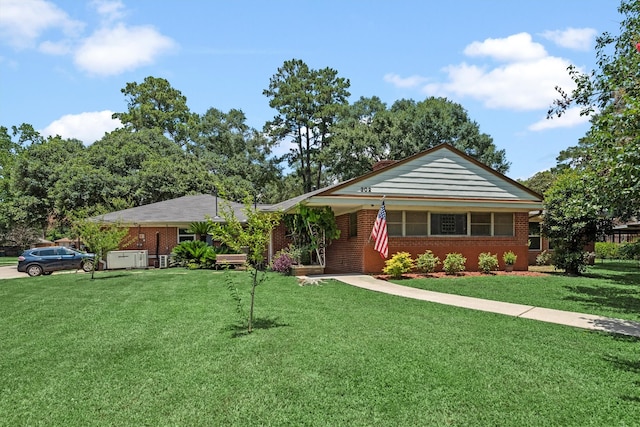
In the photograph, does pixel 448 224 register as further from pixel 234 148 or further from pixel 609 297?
pixel 234 148

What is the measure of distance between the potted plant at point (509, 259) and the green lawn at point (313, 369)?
9.72m

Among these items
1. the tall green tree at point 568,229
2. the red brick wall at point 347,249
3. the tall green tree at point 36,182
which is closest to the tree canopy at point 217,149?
the tall green tree at point 36,182

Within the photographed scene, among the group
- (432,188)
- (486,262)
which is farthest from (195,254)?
(486,262)

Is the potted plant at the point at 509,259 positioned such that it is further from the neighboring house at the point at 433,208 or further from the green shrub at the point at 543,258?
the green shrub at the point at 543,258

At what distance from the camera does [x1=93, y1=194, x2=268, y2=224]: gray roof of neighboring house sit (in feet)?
76.7

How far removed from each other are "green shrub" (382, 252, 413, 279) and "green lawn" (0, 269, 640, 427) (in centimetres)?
583

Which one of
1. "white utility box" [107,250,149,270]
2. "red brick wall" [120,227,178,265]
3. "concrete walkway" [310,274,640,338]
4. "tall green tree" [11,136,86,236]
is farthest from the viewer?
"tall green tree" [11,136,86,236]

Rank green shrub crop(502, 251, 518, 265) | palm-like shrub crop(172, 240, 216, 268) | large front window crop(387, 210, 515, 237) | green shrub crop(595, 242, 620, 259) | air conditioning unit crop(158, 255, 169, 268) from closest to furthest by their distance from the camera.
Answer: large front window crop(387, 210, 515, 237), green shrub crop(502, 251, 518, 265), palm-like shrub crop(172, 240, 216, 268), air conditioning unit crop(158, 255, 169, 268), green shrub crop(595, 242, 620, 259)

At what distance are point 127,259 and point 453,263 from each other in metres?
15.9

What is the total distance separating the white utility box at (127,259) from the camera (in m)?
22.6

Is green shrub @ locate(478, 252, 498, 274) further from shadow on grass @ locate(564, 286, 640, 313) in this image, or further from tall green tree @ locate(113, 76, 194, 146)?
tall green tree @ locate(113, 76, 194, 146)

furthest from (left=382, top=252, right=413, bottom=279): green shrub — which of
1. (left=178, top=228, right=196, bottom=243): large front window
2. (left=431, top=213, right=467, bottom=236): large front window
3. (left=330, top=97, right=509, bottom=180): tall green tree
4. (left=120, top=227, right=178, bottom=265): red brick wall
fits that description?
(left=330, top=97, right=509, bottom=180): tall green tree

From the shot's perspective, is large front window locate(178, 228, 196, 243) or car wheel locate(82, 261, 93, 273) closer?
car wheel locate(82, 261, 93, 273)

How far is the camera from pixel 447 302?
10.8 m
